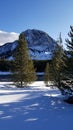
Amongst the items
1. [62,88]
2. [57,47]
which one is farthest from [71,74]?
[57,47]

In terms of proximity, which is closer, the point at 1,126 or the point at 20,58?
the point at 1,126

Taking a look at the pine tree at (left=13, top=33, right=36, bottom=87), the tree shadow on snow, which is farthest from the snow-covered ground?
the pine tree at (left=13, top=33, right=36, bottom=87)

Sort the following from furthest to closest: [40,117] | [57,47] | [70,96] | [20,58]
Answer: [57,47] < [20,58] < [70,96] < [40,117]

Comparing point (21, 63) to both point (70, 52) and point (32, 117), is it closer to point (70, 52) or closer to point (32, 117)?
point (70, 52)

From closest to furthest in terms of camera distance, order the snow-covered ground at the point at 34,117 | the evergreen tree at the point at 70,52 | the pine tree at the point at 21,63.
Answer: the snow-covered ground at the point at 34,117
the evergreen tree at the point at 70,52
the pine tree at the point at 21,63

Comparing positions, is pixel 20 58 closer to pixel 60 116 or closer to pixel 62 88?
pixel 62 88

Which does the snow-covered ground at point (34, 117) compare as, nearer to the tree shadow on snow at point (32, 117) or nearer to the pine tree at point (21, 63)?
the tree shadow on snow at point (32, 117)

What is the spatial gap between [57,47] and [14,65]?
12332 mm

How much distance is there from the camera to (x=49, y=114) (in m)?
14.3

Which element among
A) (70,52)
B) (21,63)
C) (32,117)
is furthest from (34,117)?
(21,63)

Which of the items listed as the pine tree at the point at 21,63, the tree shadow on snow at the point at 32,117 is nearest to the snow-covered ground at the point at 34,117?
the tree shadow on snow at the point at 32,117

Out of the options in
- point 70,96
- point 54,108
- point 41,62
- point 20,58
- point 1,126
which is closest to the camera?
point 1,126

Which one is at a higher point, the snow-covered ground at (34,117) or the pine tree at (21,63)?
the pine tree at (21,63)

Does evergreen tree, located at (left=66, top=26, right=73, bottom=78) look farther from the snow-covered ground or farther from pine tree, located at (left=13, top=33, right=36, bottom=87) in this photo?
pine tree, located at (left=13, top=33, right=36, bottom=87)
